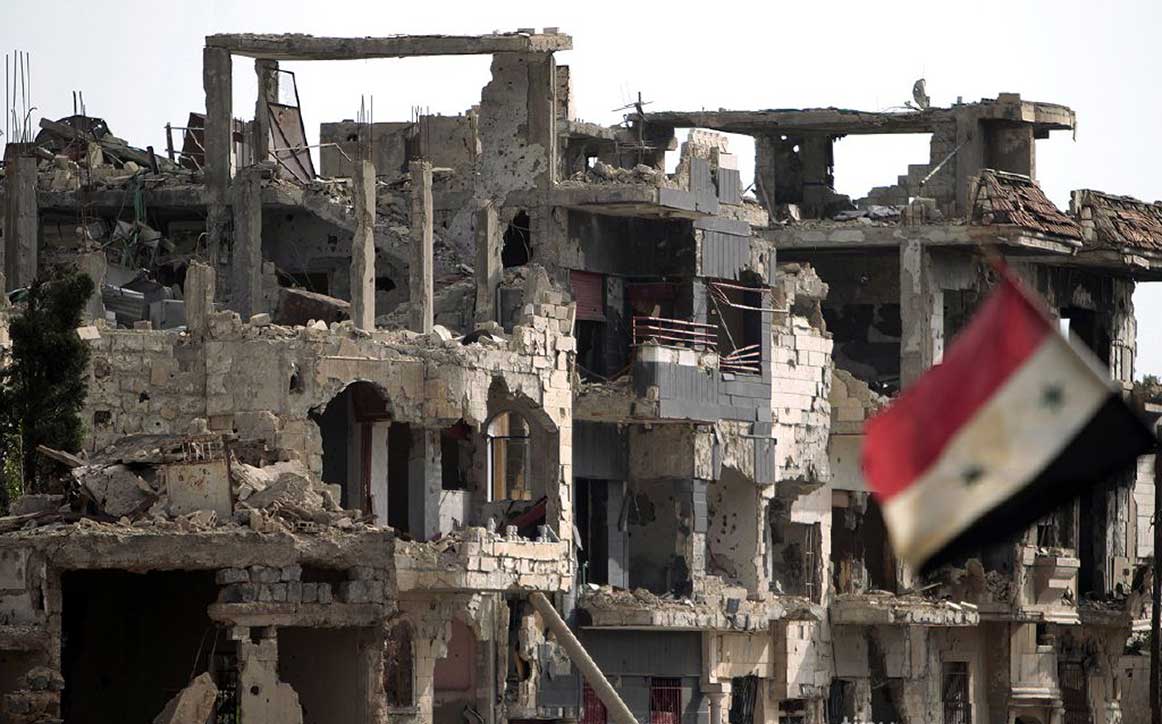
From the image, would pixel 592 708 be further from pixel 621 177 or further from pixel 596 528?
pixel 621 177

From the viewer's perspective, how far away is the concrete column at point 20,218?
50.8 metres

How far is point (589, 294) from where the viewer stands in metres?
51.3

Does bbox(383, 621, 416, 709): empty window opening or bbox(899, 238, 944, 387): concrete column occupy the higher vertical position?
bbox(899, 238, 944, 387): concrete column

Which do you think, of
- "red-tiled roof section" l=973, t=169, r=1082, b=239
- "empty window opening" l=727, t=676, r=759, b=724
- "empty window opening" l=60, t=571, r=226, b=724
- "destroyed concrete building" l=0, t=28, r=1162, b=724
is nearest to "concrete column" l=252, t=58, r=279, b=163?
"destroyed concrete building" l=0, t=28, r=1162, b=724

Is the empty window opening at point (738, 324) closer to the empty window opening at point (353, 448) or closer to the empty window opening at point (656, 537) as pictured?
the empty window opening at point (656, 537)

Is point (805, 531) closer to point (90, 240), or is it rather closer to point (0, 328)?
point (90, 240)

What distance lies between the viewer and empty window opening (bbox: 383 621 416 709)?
4312cm

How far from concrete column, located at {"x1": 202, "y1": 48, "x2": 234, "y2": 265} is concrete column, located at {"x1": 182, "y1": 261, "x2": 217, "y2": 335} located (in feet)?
25.7

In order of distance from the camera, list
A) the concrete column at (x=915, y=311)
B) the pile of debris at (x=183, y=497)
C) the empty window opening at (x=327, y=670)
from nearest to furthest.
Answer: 1. the pile of debris at (x=183, y=497)
2. the empty window opening at (x=327, y=670)
3. the concrete column at (x=915, y=311)

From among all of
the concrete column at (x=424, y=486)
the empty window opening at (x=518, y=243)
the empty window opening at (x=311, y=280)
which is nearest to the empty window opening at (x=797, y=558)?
the empty window opening at (x=518, y=243)

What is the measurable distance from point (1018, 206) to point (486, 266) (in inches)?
596

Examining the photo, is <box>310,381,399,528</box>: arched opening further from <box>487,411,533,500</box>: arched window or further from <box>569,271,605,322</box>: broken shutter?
<box>569,271,605,322</box>: broken shutter

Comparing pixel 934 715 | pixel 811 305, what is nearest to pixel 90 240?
pixel 811 305

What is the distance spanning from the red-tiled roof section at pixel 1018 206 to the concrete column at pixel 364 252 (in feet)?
50.6
